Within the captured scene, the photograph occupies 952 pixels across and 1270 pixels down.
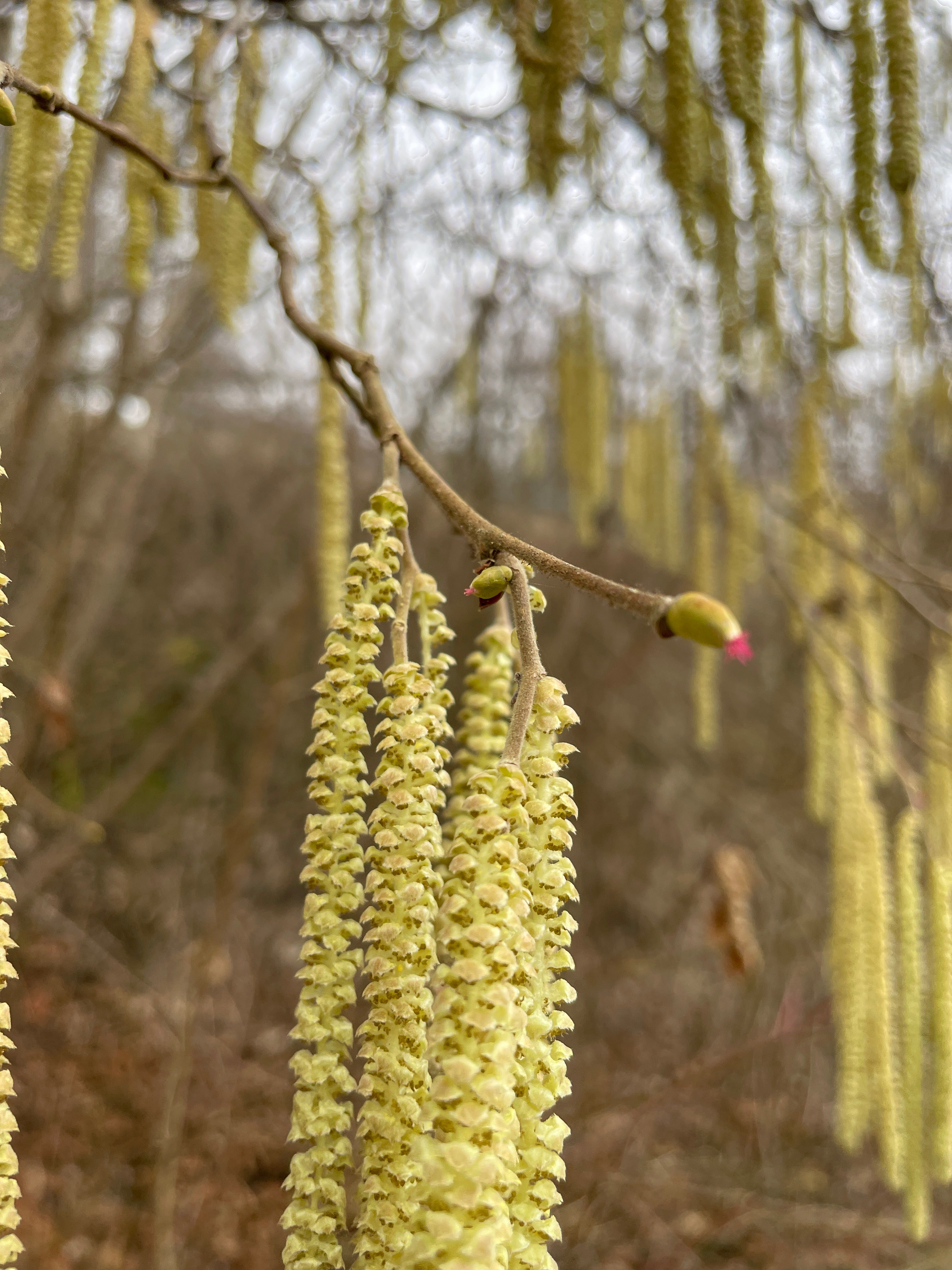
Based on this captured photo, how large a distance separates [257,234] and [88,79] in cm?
91

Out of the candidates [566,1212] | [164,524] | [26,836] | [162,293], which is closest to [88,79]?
[162,293]

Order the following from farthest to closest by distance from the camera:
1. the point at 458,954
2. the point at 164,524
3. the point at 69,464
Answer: the point at 164,524
the point at 69,464
the point at 458,954

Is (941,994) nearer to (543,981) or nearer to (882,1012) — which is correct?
(882,1012)

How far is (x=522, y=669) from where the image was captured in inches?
24.3

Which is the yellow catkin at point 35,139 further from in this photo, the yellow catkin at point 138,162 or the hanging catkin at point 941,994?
the hanging catkin at point 941,994

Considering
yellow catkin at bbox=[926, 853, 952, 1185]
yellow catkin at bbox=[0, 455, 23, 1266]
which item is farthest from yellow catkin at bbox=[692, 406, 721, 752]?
yellow catkin at bbox=[0, 455, 23, 1266]

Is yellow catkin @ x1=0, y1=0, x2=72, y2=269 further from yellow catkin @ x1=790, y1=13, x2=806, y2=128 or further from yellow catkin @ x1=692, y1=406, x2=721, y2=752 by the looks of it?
yellow catkin @ x1=692, y1=406, x2=721, y2=752

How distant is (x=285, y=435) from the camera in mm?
4941

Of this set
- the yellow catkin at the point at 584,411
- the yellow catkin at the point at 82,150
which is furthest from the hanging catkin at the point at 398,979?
the yellow catkin at the point at 584,411

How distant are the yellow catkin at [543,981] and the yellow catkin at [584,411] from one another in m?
2.23

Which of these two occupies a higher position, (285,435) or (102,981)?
(285,435)

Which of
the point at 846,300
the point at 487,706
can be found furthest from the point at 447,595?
the point at 487,706

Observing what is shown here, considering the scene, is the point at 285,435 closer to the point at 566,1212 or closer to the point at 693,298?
the point at 693,298

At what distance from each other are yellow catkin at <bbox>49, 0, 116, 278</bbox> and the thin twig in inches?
29.0
